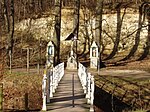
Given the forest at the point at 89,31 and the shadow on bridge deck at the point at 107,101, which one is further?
the forest at the point at 89,31

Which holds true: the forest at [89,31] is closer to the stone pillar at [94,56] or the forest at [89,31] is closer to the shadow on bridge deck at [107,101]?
the stone pillar at [94,56]

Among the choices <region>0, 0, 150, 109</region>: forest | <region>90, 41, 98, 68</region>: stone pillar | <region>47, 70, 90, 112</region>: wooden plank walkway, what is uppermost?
<region>0, 0, 150, 109</region>: forest

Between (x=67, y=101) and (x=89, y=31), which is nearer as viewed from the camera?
(x=67, y=101)

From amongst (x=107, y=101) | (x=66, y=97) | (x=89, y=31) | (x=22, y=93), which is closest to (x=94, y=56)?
(x=107, y=101)

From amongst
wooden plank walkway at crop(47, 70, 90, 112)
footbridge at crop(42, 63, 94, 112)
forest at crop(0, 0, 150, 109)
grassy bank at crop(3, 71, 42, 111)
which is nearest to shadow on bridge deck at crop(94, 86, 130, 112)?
wooden plank walkway at crop(47, 70, 90, 112)

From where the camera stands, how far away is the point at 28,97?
1722 cm

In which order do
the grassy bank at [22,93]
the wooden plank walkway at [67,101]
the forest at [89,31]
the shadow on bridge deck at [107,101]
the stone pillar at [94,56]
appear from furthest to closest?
the forest at [89,31] → the stone pillar at [94,56] → the shadow on bridge deck at [107,101] → the grassy bank at [22,93] → the wooden plank walkway at [67,101]

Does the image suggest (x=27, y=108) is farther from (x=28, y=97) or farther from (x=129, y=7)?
(x=129, y=7)

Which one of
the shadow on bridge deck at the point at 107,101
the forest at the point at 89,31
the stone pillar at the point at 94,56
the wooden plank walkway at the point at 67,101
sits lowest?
the shadow on bridge deck at the point at 107,101

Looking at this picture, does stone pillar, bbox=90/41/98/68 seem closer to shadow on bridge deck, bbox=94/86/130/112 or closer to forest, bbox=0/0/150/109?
forest, bbox=0/0/150/109

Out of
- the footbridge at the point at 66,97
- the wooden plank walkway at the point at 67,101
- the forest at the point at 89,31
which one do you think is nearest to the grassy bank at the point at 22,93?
the footbridge at the point at 66,97

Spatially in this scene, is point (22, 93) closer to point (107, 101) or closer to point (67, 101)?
point (67, 101)

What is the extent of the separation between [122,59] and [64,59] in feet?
19.8

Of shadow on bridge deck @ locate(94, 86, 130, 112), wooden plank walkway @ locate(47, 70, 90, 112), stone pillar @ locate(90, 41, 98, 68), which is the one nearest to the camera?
wooden plank walkway @ locate(47, 70, 90, 112)
